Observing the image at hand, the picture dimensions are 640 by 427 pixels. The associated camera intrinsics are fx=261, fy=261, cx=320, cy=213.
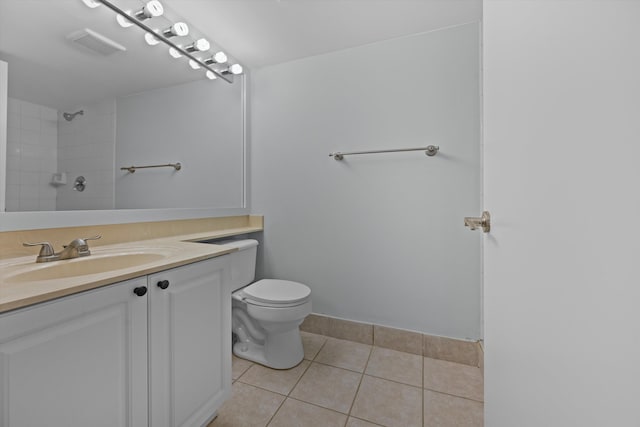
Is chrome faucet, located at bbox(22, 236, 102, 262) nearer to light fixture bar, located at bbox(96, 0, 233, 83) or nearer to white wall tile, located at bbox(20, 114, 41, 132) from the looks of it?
white wall tile, located at bbox(20, 114, 41, 132)

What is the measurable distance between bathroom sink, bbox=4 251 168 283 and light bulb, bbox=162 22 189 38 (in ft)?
4.30

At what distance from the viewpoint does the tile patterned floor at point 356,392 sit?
1192 millimetres

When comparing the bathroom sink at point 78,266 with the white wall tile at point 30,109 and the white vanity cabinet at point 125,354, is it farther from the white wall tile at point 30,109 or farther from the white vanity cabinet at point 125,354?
the white wall tile at point 30,109

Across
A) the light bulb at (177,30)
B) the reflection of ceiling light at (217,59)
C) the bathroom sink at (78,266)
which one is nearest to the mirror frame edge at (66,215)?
the bathroom sink at (78,266)

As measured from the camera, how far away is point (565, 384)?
34 cm

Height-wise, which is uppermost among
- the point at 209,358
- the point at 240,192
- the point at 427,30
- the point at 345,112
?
the point at 427,30

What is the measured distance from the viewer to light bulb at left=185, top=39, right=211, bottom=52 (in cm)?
170

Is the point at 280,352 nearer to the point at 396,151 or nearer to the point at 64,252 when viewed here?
the point at 64,252

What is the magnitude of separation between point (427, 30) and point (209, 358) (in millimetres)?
2176

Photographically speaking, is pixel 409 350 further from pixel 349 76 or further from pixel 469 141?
pixel 349 76

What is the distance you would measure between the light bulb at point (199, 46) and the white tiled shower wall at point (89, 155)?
2.17ft

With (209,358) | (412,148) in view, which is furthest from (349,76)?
(209,358)

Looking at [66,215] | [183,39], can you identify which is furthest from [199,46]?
[66,215]

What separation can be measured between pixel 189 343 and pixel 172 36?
1.70 meters
